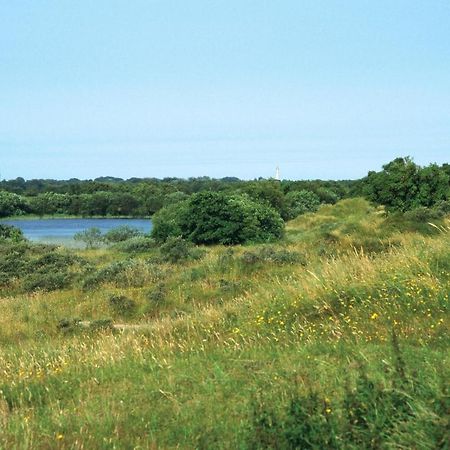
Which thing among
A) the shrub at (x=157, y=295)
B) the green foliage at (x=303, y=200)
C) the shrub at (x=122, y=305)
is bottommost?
the shrub at (x=122, y=305)

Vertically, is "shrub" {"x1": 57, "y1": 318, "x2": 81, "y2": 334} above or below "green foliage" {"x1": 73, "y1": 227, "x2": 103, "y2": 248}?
above

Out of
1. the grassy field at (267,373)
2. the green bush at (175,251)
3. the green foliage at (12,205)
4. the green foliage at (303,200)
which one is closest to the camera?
the grassy field at (267,373)

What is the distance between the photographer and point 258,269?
18.5m

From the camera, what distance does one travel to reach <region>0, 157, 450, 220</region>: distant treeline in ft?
133

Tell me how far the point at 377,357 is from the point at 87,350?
159 inches

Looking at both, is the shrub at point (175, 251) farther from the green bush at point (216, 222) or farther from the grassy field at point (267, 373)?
the grassy field at point (267, 373)

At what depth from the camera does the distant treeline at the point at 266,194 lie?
1596 inches

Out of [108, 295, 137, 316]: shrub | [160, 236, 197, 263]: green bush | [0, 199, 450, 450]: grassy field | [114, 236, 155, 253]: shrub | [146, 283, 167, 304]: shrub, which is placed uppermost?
[0, 199, 450, 450]: grassy field

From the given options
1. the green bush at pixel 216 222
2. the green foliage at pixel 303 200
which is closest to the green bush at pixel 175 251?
the green bush at pixel 216 222

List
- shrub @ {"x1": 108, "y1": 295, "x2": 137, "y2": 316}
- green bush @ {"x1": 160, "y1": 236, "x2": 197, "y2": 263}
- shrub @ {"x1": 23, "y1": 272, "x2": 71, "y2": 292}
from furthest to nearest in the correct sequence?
green bush @ {"x1": 160, "y1": 236, "x2": 197, "y2": 263} < shrub @ {"x1": 23, "y1": 272, "x2": 71, "y2": 292} < shrub @ {"x1": 108, "y1": 295, "x2": 137, "y2": 316}

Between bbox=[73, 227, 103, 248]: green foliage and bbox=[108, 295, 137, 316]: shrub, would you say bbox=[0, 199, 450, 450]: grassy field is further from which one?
bbox=[73, 227, 103, 248]: green foliage

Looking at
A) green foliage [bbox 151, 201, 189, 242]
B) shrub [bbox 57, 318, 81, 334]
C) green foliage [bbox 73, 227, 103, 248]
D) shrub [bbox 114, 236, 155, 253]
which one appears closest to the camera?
shrub [bbox 57, 318, 81, 334]

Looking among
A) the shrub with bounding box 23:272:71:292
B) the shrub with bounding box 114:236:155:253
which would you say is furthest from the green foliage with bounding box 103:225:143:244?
the shrub with bounding box 23:272:71:292

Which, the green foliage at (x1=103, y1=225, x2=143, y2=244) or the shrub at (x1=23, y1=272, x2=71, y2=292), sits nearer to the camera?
the shrub at (x1=23, y1=272, x2=71, y2=292)
